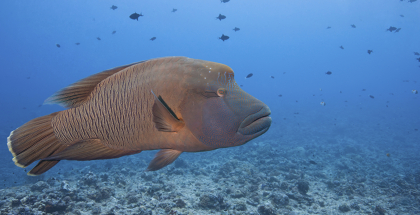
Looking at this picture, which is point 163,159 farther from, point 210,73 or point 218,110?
point 210,73

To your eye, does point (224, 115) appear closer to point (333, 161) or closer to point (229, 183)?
point (229, 183)

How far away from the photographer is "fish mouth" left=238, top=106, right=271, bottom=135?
121cm

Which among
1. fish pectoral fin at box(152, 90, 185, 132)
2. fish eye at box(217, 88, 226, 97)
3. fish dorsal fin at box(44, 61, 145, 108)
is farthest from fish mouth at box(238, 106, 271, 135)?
fish dorsal fin at box(44, 61, 145, 108)

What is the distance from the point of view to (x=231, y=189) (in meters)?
7.50

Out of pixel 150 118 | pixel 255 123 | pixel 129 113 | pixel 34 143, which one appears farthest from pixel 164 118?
pixel 34 143

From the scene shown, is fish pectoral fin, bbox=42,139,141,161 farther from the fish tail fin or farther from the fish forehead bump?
the fish forehead bump

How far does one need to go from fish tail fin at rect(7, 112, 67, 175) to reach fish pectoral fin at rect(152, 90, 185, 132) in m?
0.84

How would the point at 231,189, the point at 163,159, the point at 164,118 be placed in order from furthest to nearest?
the point at 231,189
the point at 163,159
the point at 164,118

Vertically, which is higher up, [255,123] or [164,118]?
[164,118]

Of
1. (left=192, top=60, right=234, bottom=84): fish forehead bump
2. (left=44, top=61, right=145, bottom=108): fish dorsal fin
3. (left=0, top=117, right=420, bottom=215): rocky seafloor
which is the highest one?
(left=44, top=61, right=145, bottom=108): fish dorsal fin

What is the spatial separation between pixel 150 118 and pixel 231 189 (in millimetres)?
7240

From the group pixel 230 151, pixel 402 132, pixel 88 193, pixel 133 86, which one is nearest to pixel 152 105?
pixel 133 86

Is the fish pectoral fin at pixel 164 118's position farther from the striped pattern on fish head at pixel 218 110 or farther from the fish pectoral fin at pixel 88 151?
the fish pectoral fin at pixel 88 151

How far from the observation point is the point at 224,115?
118 centimetres
